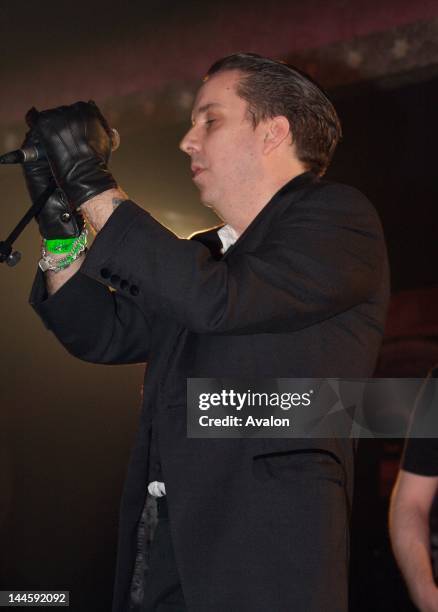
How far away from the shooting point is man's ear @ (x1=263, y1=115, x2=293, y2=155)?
1364 mm

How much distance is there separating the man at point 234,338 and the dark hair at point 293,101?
10 centimetres

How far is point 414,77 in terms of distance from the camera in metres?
2.42

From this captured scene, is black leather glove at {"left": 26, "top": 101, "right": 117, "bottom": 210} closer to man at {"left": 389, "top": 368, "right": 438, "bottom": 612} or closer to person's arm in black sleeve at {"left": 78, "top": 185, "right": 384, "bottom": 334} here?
person's arm in black sleeve at {"left": 78, "top": 185, "right": 384, "bottom": 334}

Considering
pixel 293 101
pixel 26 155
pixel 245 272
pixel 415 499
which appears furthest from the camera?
pixel 415 499

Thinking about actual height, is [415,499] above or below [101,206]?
below

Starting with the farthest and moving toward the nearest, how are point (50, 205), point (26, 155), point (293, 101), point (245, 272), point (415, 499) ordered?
1. point (415, 499)
2. point (293, 101)
3. point (50, 205)
4. point (26, 155)
5. point (245, 272)

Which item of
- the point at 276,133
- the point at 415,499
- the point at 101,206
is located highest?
the point at 276,133

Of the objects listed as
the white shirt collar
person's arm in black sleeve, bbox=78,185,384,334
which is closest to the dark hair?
the white shirt collar

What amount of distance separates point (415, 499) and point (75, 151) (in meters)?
0.96

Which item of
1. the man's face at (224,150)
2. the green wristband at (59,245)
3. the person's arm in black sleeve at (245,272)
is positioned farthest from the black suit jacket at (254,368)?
the green wristband at (59,245)

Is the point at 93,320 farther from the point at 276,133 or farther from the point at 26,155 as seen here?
the point at 276,133

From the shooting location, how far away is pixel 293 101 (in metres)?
1.42

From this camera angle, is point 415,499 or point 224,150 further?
point 415,499

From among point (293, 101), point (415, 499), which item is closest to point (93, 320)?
point (293, 101)
